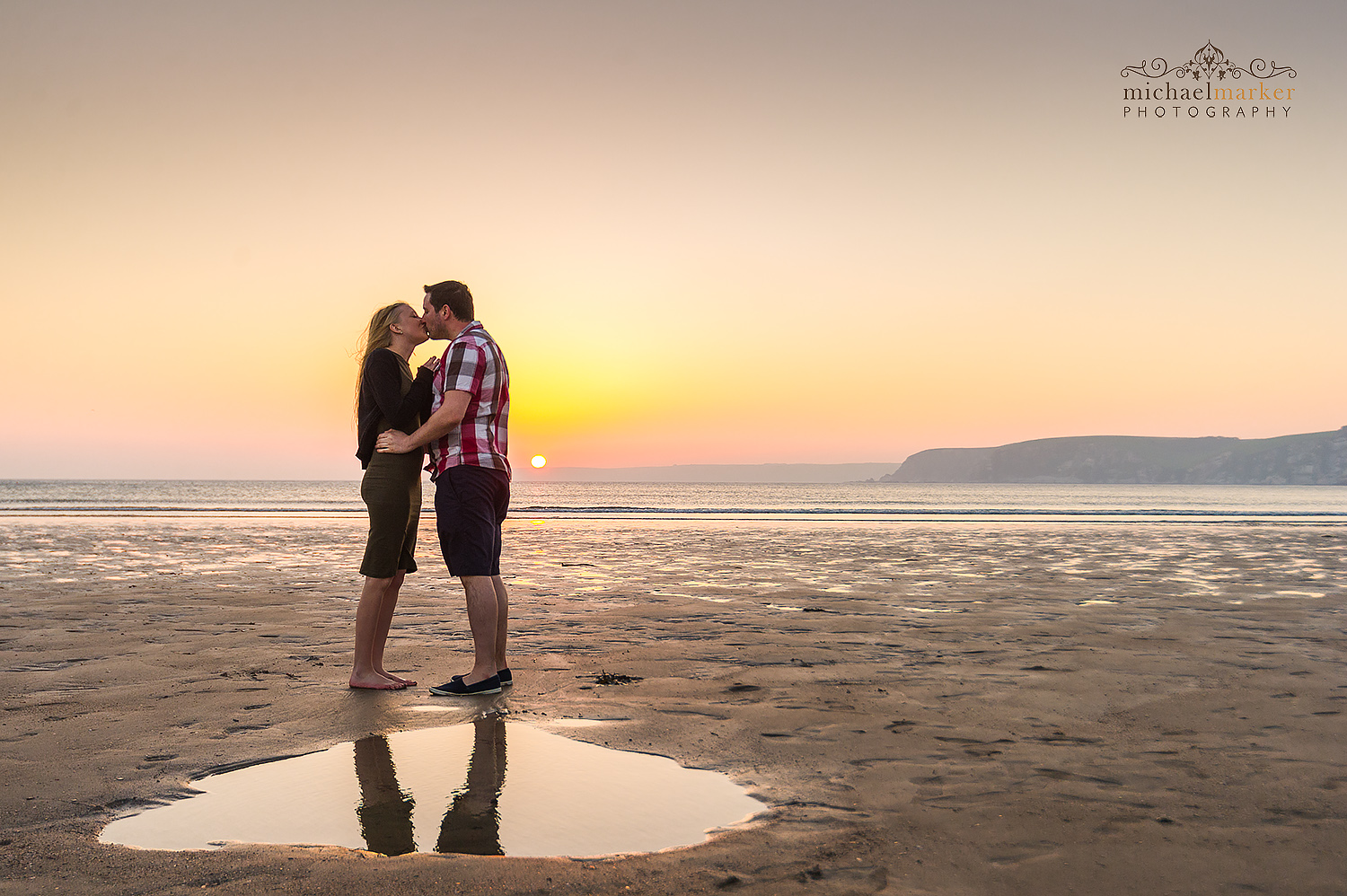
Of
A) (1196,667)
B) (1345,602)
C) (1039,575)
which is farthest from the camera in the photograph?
(1039,575)

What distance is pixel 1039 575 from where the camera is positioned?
9.71 m

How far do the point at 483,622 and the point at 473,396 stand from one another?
3.90 feet

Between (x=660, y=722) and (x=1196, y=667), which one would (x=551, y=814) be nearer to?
(x=660, y=722)

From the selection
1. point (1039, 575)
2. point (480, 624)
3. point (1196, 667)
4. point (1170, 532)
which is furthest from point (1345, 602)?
point (1170, 532)

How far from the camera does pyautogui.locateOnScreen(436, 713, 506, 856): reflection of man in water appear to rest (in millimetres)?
2291

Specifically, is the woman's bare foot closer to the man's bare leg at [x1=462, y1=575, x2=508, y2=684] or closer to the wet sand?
the wet sand

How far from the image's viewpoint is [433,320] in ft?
14.7

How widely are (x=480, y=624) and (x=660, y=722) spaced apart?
1.15 metres

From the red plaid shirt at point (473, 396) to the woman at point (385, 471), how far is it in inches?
5.9

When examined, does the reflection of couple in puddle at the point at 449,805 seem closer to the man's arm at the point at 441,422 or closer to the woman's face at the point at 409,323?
the man's arm at the point at 441,422

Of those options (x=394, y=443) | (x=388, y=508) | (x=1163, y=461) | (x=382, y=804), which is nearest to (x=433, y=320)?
(x=394, y=443)

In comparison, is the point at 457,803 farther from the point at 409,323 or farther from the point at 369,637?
the point at 409,323

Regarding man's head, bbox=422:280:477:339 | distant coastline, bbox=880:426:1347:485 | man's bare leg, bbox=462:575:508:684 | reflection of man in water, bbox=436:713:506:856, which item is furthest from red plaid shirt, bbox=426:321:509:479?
distant coastline, bbox=880:426:1347:485

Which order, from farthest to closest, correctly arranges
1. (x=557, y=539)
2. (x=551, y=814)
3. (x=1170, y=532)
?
(x=1170, y=532), (x=557, y=539), (x=551, y=814)
